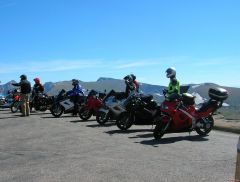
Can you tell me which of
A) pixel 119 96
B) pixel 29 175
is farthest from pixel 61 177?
pixel 119 96

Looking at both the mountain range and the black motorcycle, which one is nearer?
the black motorcycle

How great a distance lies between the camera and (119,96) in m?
17.7

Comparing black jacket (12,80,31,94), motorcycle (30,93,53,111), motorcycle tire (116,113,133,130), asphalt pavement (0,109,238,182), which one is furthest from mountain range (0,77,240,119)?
black jacket (12,80,31,94)

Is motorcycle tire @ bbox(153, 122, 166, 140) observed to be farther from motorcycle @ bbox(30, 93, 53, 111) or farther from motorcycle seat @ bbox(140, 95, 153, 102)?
motorcycle @ bbox(30, 93, 53, 111)

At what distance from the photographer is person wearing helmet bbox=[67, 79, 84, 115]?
70.4 ft

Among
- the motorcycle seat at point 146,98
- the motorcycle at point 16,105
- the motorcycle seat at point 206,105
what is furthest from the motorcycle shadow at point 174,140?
the motorcycle at point 16,105

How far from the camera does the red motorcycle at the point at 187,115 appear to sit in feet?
42.6

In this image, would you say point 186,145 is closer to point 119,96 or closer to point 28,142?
point 28,142

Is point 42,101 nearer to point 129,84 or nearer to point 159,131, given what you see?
point 129,84

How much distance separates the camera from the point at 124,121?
15.2 meters

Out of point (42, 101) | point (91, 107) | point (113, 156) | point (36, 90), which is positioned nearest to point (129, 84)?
point (91, 107)

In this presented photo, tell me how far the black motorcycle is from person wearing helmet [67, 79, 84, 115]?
634cm

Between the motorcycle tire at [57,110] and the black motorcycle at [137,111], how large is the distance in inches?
256

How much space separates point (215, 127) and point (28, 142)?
6.49 metres
